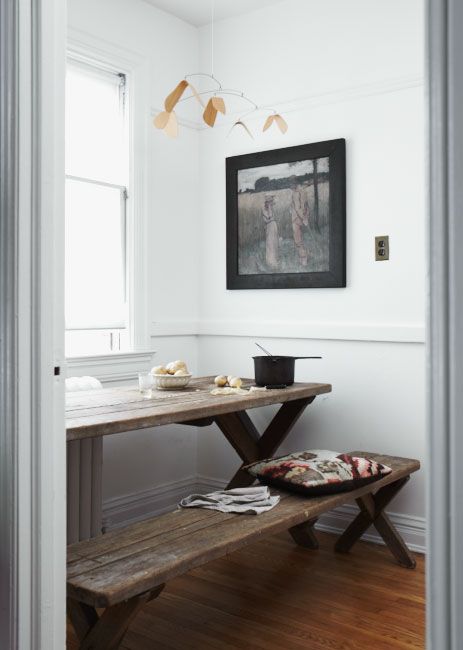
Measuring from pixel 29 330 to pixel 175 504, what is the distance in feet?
9.08

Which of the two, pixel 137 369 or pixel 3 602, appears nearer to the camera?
pixel 3 602

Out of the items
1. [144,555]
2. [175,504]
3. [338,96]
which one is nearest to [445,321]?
[144,555]

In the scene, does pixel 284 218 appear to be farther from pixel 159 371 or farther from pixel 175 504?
pixel 175 504

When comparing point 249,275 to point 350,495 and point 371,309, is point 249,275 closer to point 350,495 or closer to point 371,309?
point 371,309

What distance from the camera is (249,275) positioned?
4203 mm

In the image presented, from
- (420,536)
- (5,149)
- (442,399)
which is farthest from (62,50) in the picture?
(420,536)

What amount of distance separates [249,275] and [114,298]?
2.72ft

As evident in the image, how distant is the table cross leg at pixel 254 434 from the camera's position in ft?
12.2

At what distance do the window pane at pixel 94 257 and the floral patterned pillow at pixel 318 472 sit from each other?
1.25 m

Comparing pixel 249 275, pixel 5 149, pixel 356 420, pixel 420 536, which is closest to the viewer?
pixel 5 149

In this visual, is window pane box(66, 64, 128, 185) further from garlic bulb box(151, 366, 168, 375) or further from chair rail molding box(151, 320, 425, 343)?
garlic bulb box(151, 366, 168, 375)

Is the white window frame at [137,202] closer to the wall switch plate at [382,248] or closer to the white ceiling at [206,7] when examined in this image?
the white ceiling at [206,7]

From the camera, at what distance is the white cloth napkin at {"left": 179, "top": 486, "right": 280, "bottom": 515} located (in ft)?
8.75

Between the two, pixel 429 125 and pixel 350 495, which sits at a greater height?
pixel 429 125
